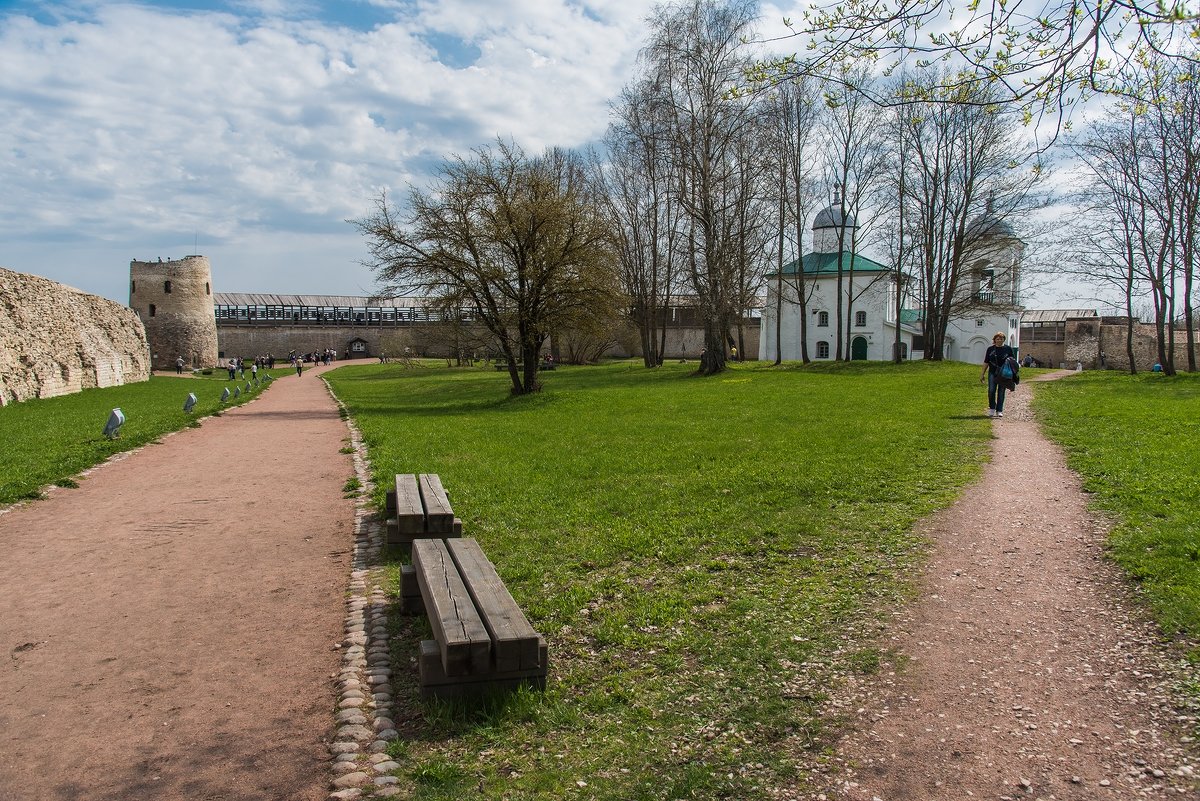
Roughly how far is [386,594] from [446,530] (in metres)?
1.15

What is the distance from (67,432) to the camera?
605 inches

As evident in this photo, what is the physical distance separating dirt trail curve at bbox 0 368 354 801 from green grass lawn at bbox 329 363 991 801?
0.63m

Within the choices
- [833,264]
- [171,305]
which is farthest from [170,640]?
[171,305]

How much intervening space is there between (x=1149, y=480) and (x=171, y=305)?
6007cm

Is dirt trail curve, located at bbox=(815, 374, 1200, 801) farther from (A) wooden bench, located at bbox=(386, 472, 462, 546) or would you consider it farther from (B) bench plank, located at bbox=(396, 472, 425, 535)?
(B) bench plank, located at bbox=(396, 472, 425, 535)

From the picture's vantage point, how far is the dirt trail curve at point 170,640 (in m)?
3.59

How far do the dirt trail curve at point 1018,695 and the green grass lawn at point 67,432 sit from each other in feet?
30.8

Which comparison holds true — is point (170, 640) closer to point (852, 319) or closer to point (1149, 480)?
point (1149, 480)

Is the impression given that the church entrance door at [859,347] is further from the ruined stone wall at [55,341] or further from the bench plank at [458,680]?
the bench plank at [458,680]

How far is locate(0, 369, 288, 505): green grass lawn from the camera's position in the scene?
10.2 meters

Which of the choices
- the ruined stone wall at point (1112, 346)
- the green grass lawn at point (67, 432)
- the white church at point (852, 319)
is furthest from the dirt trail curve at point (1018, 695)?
the ruined stone wall at point (1112, 346)

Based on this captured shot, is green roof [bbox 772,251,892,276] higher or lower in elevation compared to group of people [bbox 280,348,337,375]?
higher

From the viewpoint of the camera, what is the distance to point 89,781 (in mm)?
3461

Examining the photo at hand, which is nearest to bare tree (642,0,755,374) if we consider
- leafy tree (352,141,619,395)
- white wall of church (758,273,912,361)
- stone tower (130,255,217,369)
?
leafy tree (352,141,619,395)
